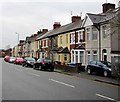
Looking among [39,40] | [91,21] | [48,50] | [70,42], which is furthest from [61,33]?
[39,40]

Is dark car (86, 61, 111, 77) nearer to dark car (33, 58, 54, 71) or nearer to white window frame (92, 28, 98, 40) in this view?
white window frame (92, 28, 98, 40)

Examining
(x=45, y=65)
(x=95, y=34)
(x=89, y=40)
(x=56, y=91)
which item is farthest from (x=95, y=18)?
(x=56, y=91)

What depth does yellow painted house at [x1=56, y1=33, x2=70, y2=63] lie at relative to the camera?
4205cm

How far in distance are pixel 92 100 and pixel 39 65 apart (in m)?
24.2

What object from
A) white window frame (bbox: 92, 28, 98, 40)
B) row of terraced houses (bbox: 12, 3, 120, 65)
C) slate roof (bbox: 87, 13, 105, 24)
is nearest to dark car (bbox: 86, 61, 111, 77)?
row of terraced houses (bbox: 12, 3, 120, 65)

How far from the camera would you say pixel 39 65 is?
34.9 metres

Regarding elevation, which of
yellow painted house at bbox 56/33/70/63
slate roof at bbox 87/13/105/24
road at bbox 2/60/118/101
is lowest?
road at bbox 2/60/118/101

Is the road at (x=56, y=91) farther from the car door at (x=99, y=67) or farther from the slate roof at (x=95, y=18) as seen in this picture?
the slate roof at (x=95, y=18)

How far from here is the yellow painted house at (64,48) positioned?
42.1 m

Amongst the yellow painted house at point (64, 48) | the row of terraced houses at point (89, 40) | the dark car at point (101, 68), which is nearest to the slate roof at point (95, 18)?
the row of terraced houses at point (89, 40)

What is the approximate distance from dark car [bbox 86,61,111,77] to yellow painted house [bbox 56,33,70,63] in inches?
578

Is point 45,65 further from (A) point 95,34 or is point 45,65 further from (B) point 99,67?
(B) point 99,67

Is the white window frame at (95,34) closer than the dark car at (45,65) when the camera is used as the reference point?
Yes

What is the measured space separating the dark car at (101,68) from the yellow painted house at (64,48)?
1468 cm
